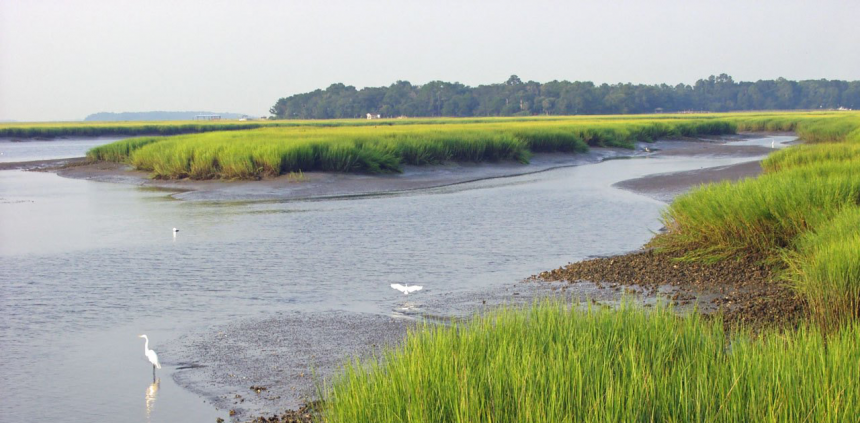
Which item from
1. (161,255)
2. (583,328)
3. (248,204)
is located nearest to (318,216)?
(248,204)

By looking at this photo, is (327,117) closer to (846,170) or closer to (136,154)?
(136,154)

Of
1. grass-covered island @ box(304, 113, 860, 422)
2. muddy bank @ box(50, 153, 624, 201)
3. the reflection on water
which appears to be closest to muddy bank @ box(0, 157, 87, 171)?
muddy bank @ box(50, 153, 624, 201)

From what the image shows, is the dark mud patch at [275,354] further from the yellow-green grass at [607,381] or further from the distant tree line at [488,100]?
the distant tree line at [488,100]

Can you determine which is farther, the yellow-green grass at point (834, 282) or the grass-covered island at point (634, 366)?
the yellow-green grass at point (834, 282)

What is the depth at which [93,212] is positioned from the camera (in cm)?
1962

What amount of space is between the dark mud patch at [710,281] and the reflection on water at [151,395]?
4.25 meters

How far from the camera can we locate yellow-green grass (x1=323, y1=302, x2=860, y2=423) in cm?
360

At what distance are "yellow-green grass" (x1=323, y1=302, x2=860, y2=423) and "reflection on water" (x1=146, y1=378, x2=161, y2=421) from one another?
1974 mm

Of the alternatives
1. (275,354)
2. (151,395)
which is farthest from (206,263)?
(151,395)

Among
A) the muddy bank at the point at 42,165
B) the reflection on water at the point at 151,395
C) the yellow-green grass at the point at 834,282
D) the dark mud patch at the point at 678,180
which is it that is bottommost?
the dark mud patch at the point at 678,180

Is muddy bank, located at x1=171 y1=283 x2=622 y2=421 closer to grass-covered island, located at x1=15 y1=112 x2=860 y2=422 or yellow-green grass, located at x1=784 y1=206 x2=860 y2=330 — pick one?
grass-covered island, located at x1=15 y1=112 x2=860 y2=422

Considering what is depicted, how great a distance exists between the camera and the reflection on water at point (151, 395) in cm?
600

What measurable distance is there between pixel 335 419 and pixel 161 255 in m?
9.68

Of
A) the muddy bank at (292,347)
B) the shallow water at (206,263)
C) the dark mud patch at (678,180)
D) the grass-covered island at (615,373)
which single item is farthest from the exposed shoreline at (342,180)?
the grass-covered island at (615,373)
